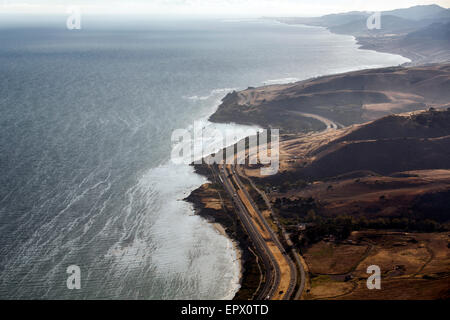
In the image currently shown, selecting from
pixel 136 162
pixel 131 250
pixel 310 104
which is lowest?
pixel 131 250

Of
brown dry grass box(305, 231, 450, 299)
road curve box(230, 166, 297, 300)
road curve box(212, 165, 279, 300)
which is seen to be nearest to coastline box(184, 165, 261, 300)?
road curve box(212, 165, 279, 300)

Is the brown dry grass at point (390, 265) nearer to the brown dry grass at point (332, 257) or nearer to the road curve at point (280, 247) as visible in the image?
the brown dry grass at point (332, 257)

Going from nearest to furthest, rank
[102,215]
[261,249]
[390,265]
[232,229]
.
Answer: [390,265], [261,249], [232,229], [102,215]

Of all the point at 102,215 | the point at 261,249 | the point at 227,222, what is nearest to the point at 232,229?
the point at 227,222

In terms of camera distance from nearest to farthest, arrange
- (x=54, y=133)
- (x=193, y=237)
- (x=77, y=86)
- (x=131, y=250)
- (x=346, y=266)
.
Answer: (x=346, y=266) → (x=131, y=250) → (x=193, y=237) → (x=54, y=133) → (x=77, y=86)

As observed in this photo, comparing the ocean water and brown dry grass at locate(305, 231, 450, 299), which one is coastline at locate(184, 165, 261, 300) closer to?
the ocean water

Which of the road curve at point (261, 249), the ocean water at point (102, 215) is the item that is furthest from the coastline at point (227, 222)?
the ocean water at point (102, 215)

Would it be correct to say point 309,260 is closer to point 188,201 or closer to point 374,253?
point 374,253

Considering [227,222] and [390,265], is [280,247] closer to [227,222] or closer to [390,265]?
[227,222]

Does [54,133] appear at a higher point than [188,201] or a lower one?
higher

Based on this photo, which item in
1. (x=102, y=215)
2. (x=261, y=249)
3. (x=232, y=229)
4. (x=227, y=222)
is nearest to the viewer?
(x=261, y=249)

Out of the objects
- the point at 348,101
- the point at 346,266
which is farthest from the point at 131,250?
the point at 348,101
